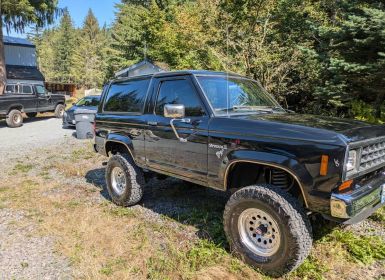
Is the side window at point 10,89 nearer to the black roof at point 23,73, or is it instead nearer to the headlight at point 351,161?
the black roof at point 23,73

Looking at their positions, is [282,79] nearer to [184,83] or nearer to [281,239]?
[184,83]

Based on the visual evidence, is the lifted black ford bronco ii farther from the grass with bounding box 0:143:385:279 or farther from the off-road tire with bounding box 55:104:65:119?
the off-road tire with bounding box 55:104:65:119

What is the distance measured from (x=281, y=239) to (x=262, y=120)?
124cm

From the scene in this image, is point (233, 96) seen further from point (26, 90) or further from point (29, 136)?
point (26, 90)

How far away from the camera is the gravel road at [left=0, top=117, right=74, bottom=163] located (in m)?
10.4

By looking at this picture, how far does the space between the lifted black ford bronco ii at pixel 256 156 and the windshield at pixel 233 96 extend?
0.6 inches

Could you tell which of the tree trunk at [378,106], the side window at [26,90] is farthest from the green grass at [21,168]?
the side window at [26,90]

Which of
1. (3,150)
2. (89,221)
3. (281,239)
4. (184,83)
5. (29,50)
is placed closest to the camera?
(281,239)

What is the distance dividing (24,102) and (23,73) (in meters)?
12.7

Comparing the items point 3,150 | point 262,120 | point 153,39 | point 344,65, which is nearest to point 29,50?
point 153,39

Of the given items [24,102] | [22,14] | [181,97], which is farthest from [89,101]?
[181,97]

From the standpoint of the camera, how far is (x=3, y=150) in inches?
404

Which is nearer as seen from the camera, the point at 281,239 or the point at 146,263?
the point at 281,239

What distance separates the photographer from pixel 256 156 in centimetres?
326
